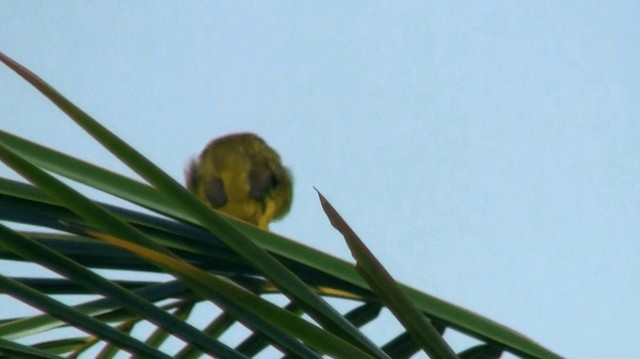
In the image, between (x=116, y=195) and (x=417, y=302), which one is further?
(x=417, y=302)

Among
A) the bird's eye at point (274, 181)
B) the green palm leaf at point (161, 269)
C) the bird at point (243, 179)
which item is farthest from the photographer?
the bird's eye at point (274, 181)

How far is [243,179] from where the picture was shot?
3.97 meters

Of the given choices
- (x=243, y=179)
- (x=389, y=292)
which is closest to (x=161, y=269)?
(x=389, y=292)

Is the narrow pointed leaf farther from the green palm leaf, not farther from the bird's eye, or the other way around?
the bird's eye

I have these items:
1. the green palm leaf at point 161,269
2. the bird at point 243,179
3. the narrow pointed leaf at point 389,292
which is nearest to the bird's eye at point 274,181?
the bird at point 243,179

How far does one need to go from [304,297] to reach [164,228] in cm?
21

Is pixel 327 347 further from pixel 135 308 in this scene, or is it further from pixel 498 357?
pixel 498 357

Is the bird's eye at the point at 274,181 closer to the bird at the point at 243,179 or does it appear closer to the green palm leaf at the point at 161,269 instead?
the bird at the point at 243,179

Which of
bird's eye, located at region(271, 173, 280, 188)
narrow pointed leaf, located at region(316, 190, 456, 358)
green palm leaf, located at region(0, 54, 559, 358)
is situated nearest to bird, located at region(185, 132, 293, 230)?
bird's eye, located at region(271, 173, 280, 188)

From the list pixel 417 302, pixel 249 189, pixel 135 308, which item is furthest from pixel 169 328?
pixel 249 189

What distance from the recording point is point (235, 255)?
1.00 m

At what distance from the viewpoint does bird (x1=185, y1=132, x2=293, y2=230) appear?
3.88m

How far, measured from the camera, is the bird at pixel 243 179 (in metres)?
3.88

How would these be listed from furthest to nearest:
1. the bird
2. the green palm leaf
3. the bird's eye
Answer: the bird's eye
the bird
the green palm leaf
